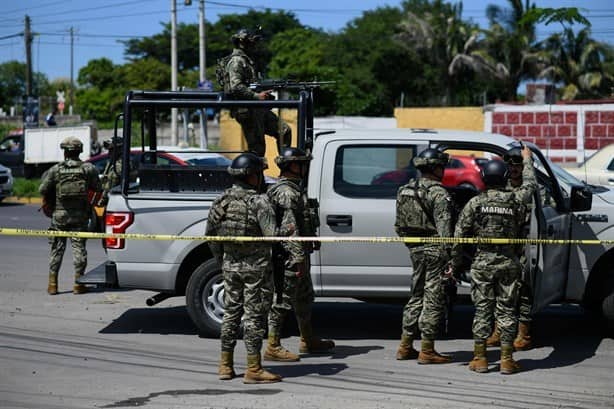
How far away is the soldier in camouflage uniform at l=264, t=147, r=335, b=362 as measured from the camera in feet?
24.5

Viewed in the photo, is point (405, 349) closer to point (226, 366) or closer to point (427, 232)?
point (427, 232)

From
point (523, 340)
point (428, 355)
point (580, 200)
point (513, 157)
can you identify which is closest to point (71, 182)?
point (428, 355)

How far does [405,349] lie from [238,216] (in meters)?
1.90

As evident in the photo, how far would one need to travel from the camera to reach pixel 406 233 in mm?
7809

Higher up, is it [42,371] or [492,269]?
[492,269]

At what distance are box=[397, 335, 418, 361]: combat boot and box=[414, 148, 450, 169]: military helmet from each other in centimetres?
139

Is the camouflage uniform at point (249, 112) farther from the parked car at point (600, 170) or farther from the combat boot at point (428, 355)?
the parked car at point (600, 170)

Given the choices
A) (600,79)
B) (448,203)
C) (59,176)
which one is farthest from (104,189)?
(600,79)

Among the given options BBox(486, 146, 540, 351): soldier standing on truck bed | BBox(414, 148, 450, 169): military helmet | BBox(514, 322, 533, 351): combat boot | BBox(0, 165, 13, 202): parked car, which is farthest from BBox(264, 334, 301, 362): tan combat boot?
BBox(0, 165, 13, 202): parked car

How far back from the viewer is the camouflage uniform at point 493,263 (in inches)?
291

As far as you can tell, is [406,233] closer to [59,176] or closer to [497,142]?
[497,142]

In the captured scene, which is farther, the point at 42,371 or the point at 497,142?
the point at 497,142

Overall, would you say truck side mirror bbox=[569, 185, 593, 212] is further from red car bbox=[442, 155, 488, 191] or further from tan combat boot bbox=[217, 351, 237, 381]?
red car bbox=[442, 155, 488, 191]

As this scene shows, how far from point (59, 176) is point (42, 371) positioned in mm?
4146
